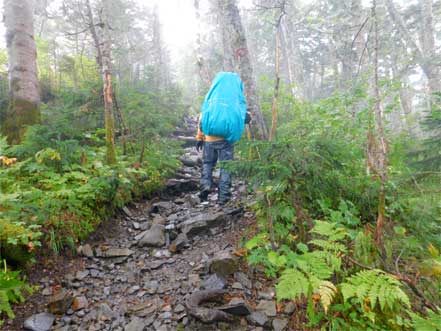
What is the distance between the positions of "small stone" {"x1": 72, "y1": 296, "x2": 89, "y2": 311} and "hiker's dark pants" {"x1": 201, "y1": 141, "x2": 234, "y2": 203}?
273 centimetres

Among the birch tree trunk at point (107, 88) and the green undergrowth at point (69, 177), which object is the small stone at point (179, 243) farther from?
the birch tree trunk at point (107, 88)

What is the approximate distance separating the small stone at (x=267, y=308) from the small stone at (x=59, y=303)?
2004 mm

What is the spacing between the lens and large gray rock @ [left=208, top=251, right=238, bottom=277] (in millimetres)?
3174

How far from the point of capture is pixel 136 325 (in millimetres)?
2664

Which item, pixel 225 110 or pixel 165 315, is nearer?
pixel 165 315

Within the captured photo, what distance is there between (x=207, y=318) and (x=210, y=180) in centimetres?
330

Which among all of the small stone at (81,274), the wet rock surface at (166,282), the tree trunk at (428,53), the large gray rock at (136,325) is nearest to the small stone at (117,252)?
the wet rock surface at (166,282)

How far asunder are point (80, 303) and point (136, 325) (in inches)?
29.8

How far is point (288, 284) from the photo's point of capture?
2.24 m

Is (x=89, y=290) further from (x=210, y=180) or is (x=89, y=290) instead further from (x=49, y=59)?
(x=49, y=59)

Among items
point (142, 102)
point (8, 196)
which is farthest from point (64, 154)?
point (142, 102)

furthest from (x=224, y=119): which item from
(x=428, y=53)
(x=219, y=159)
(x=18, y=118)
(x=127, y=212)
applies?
(x=428, y=53)

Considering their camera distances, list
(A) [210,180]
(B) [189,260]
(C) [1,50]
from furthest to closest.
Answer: (C) [1,50] < (A) [210,180] < (B) [189,260]

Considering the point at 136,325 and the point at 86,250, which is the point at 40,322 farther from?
the point at 86,250
